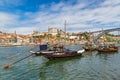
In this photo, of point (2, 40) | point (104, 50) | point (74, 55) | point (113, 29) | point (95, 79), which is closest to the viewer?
point (95, 79)

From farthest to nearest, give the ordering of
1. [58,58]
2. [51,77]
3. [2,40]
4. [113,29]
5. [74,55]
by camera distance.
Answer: [2,40], [113,29], [74,55], [58,58], [51,77]

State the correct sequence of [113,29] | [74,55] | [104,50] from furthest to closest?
[113,29] < [104,50] < [74,55]

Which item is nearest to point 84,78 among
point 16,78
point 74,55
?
point 16,78

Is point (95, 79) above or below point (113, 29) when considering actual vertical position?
below

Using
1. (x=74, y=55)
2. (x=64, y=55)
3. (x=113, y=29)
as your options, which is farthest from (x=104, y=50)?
(x=113, y=29)

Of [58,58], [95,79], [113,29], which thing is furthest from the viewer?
[113,29]

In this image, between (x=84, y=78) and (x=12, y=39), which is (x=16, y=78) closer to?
(x=84, y=78)

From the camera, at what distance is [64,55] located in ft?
120

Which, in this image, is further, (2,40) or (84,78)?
(2,40)

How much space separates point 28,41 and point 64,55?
Answer: 492 feet

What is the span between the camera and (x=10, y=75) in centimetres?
2186

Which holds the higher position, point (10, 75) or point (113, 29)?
point (113, 29)

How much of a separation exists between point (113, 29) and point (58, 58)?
89.8 meters

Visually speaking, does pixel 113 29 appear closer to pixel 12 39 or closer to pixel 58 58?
pixel 58 58
